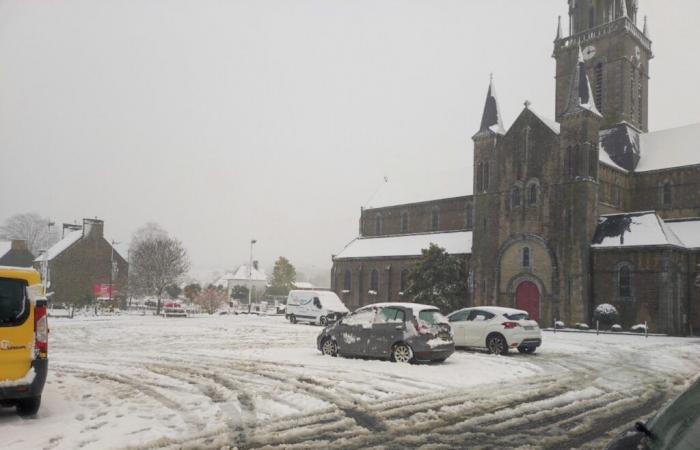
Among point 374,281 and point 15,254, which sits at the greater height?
point 15,254

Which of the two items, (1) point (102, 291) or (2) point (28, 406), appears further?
(1) point (102, 291)

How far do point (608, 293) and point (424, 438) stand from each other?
1216 inches

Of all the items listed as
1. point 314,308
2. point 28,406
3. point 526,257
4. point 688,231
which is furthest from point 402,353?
point 688,231

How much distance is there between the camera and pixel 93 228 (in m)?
58.8

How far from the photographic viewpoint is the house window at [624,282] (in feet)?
109

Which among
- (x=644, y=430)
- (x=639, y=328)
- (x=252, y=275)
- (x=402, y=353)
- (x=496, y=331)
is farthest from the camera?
(x=252, y=275)

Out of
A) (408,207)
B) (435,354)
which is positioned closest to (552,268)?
(408,207)

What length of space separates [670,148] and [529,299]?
53.5ft

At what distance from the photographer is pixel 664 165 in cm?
4022

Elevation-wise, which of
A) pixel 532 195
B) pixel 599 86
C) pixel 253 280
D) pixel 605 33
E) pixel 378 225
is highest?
pixel 605 33

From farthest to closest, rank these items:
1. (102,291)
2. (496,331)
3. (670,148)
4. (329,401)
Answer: (102,291) → (670,148) → (496,331) → (329,401)

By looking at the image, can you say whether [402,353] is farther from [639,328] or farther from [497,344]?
[639,328]

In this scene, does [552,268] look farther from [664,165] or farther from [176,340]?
[176,340]

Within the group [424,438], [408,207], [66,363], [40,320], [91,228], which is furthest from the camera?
[91,228]
